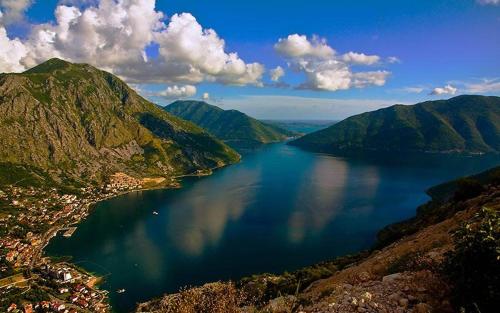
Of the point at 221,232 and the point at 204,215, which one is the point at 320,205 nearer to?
the point at 221,232

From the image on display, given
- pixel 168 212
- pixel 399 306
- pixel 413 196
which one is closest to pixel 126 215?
pixel 168 212

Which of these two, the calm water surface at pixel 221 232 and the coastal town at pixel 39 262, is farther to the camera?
the calm water surface at pixel 221 232

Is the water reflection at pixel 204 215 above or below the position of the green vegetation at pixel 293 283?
below

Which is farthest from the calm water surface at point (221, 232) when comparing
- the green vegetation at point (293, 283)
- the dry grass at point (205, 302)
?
the dry grass at point (205, 302)

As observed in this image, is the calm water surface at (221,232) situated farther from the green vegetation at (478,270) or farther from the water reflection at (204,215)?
the green vegetation at (478,270)

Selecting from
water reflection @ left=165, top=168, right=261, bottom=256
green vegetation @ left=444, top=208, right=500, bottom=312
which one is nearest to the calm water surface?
water reflection @ left=165, top=168, right=261, bottom=256

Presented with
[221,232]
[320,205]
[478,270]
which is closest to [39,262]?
[221,232]
